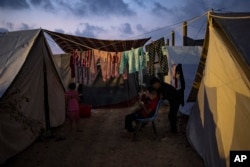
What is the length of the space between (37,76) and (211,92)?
13.5ft

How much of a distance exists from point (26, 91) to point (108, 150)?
2223 mm

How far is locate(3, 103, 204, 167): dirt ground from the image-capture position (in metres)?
5.72

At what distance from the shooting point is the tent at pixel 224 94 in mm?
4570

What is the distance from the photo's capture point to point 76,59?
1093 cm

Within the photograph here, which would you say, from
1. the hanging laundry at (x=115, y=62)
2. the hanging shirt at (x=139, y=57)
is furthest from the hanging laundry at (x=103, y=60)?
the hanging shirt at (x=139, y=57)

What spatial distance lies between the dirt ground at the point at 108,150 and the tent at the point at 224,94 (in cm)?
53

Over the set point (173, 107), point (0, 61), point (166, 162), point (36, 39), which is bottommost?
point (166, 162)

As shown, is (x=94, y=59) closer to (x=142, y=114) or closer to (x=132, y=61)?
(x=132, y=61)

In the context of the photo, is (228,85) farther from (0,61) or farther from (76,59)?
(76,59)

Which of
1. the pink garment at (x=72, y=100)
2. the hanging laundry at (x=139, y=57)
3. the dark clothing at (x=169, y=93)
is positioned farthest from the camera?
the hanging laundry at (x=139, y=57)

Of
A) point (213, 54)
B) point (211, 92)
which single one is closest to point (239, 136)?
point (211, 92)

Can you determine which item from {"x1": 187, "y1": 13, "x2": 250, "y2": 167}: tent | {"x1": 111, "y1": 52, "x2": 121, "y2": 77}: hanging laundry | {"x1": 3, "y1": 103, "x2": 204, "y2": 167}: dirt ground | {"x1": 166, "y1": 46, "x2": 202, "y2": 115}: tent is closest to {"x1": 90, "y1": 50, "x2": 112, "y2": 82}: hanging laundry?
{"x1": 111, "y1": 52, "x2": 121, "y2": 77}: hanging laundry

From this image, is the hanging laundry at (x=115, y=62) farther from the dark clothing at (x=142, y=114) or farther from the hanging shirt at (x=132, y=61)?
the dark clothing at (x=142, y=114)

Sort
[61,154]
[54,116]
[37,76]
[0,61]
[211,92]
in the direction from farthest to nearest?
[54,116]
[37,76]
[0,61]
[61,154]
[211,92]
